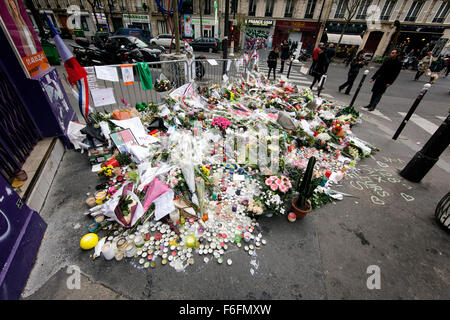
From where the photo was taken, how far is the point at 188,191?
2846 mm

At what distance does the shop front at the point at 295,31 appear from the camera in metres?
26.7

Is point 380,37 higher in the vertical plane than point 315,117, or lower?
higher

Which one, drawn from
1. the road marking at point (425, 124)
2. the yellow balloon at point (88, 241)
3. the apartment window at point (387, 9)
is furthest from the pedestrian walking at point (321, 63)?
the apartment window at point (387, 9)

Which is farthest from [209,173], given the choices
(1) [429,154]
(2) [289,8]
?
(2) [289,8]

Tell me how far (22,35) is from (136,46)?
31.2 feet

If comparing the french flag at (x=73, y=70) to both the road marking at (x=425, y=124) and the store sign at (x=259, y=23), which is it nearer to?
the road marking at (x=425, y=124)

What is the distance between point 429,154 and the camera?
3.44 metres

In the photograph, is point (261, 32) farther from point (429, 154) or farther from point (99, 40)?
point (429, 154)

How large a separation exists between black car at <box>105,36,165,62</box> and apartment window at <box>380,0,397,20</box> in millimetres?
30142

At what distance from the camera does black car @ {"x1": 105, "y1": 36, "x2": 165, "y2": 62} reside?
10.3 m

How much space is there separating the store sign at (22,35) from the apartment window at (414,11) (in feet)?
118
